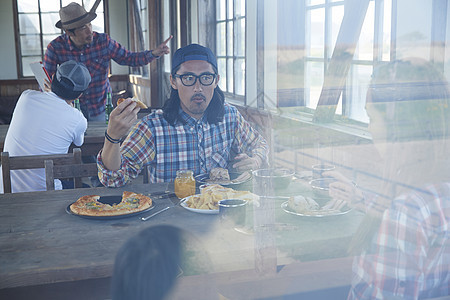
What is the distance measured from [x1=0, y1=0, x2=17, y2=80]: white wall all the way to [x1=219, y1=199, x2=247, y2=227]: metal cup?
7.06m

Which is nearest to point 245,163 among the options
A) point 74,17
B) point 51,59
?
point 74,17

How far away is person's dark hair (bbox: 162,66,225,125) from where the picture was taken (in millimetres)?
1934

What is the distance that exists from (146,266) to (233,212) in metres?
1.00

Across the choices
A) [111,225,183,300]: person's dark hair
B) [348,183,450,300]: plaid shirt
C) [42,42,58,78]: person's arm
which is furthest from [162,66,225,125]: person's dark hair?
[42,42,58,78]: person's arm

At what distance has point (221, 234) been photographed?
1.28 m

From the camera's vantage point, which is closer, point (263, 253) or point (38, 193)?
point (263, 253)

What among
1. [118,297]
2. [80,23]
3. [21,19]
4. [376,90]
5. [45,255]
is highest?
[21,19]

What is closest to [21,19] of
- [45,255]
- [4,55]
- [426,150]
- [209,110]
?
[4,55]

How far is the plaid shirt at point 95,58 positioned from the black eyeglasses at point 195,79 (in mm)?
2105

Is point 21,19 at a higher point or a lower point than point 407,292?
higher

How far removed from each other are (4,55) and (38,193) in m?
6.53

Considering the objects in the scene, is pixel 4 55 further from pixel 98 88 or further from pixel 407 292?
pixel 407 292

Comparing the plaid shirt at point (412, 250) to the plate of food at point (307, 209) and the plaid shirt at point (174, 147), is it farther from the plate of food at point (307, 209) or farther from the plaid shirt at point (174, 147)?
the plaid shirt at point (174, 147)

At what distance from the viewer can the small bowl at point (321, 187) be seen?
1.42m
